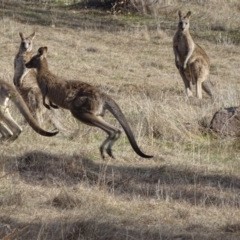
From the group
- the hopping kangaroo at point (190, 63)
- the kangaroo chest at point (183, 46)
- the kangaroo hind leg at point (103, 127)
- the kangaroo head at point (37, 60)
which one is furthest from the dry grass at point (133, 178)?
the kangaroo head at point (37, 60)

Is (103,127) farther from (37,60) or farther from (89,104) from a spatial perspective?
(37,60)

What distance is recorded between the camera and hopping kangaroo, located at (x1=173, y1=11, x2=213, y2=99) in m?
14.9

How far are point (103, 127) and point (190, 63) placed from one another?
632 centimetres

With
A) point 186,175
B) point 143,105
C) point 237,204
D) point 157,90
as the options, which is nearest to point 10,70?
point 157,90

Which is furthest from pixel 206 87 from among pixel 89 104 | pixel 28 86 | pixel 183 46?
pixel 89 104

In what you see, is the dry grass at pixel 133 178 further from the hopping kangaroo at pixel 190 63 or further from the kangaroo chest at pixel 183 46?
the kangaroo chest at pixel 183 46

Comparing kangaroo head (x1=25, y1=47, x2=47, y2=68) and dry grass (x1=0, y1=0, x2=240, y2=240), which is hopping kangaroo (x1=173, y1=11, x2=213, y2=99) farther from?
kangaroo head (x1=25, y1=47, x2=47, y2=68)

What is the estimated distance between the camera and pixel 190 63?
15.2m

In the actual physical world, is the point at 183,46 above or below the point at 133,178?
above

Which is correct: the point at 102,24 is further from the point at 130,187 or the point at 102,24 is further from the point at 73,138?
the point at 130,187

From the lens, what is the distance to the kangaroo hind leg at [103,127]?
357 inches

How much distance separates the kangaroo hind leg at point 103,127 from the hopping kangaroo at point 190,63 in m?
5.56

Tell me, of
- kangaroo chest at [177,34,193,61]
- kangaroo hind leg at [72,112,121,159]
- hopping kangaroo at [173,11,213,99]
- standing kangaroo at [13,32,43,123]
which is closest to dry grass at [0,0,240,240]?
kangaroo hind leg at [72,112,121,159]

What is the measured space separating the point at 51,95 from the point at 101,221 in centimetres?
316
